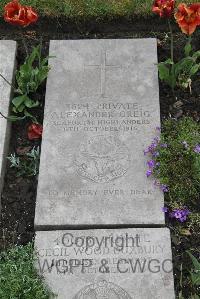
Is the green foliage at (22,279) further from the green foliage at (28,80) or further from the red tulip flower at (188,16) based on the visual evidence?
the red tulip flower at (188,16)

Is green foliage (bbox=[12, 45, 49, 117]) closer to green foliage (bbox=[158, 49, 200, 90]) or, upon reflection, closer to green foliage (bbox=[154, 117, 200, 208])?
green foliage (bbox=[158, 49, 200, 90])

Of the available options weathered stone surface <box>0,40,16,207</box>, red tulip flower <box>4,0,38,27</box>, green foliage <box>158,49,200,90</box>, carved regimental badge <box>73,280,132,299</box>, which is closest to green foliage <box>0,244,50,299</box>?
carved regimental badge <box>73,280,132,299</box>

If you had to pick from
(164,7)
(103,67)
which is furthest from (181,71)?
(164,7)

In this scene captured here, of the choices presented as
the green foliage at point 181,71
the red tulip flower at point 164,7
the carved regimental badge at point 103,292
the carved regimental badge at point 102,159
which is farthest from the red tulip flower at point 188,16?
the carved regimental badge at point 103,292

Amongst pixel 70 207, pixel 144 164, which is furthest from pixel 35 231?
pixel 144 164

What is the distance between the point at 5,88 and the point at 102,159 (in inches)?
39.9

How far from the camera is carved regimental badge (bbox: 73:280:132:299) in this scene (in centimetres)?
358

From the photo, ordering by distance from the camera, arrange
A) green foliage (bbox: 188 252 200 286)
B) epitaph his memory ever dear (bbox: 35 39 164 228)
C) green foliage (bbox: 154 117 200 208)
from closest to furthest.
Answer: green foliage (bbox: 188 252 200 286), epitaph his memory ever dear (bbox: 35 39 164 228), green foliage (bbox: 154 117 200 208)

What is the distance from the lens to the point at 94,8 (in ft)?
16.6

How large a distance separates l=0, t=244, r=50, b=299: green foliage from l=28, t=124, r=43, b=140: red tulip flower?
97 centimetres

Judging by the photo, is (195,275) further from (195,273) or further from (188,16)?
(188,16)

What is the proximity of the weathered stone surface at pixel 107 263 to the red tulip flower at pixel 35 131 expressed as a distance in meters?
0.85

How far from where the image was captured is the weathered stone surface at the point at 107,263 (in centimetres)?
361

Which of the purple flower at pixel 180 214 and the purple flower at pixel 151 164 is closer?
the purple flower at pixel 180 214
